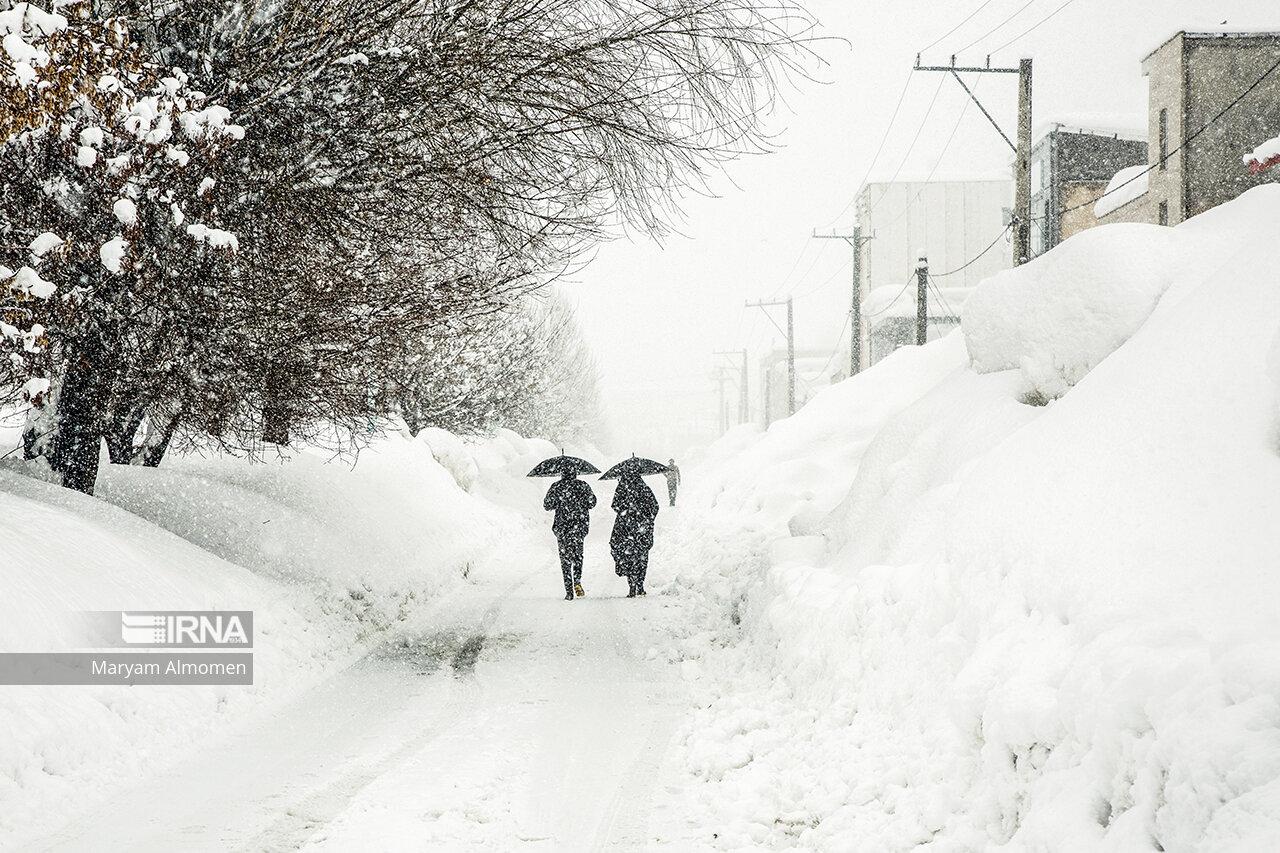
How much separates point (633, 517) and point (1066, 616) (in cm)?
849

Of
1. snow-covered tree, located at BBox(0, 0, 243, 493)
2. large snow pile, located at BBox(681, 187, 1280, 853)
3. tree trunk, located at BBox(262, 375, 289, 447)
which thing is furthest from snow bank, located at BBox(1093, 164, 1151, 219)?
snow-covered tree, located at BBox(0, 0, 243, 493)

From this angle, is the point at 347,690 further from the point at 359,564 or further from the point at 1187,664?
the point at 1187,664

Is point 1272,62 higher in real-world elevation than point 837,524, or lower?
higher

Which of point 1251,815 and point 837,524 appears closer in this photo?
point 1251,815

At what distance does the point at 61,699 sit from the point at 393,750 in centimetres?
195

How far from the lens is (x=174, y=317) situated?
6219mm

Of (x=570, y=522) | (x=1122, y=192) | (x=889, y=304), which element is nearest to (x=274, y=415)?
(x=570, y=522)

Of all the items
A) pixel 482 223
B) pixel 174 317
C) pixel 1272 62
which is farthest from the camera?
pixel 1272 62

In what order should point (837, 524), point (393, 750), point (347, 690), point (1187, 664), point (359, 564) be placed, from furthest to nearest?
point (359, 564) < point (837, 524) < point (347, 690) < point (393, 750) < point (1187, 664)

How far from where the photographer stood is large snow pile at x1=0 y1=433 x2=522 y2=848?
4727mm

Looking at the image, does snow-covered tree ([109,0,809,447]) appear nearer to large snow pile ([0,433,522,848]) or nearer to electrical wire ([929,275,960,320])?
large snow pile ([0,433,522,848])

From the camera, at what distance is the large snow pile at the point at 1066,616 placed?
2.78 m

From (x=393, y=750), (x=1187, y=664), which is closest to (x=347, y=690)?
(x=393, y=750)

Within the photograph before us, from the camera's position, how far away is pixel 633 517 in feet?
39.4
